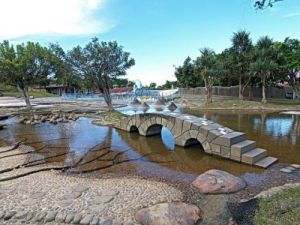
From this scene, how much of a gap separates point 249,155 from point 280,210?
347 centimetres

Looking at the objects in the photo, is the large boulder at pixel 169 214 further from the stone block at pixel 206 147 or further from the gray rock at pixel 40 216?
the stone block at pixel 206 147

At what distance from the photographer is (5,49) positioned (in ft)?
73.5

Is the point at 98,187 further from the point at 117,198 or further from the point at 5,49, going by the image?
the point at 5,49

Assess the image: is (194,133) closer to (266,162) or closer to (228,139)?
(228,139)

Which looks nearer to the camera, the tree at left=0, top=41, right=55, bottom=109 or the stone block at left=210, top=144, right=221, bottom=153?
the stone block at left=210, top=144, right=221, bottom=153

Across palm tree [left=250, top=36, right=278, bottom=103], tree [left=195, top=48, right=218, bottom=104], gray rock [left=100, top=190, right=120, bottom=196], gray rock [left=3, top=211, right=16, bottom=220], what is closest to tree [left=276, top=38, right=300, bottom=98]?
palm tree [left=250, top=36, right=278, bottom=103]

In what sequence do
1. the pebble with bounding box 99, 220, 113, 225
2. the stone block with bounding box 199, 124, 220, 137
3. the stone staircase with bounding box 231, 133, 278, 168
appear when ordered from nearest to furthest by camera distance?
the pebble with bounding box 99, 220, 113, 225, the stone staircase with bounding box 231, 133, 278, 168, the stone block with bounding box 199, 124, 220, 137

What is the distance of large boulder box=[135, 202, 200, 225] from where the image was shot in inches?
169

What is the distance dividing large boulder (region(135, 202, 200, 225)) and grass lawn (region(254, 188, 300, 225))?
101cm

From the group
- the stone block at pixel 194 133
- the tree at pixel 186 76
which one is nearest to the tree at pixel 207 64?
the tree at pixel 186 76

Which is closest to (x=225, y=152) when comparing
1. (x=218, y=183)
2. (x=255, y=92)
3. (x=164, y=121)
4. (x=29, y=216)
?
(x=218, y=183)

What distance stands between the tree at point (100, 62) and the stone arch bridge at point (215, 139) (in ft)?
28.2

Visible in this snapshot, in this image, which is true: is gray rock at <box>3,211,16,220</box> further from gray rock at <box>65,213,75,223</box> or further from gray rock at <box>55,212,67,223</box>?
gray rock at <box>65,213,75,223</box>

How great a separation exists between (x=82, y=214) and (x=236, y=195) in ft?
10.0
